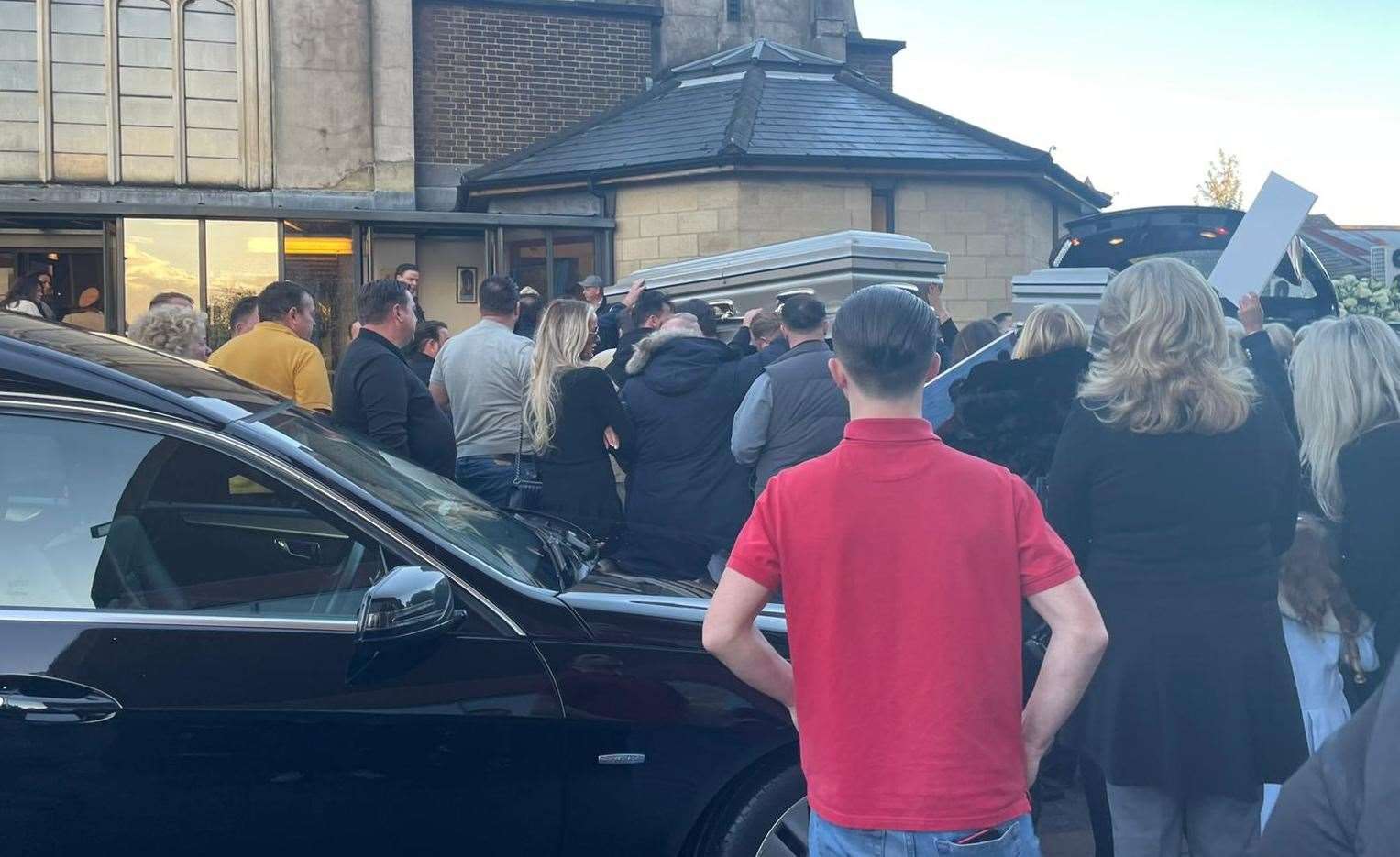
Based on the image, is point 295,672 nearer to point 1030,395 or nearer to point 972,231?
point 1030,395

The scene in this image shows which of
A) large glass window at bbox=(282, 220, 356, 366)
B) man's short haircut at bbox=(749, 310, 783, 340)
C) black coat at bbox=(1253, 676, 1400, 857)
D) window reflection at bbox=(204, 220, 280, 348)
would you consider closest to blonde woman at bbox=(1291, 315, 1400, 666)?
black coat at bbox=(1253, 676, 1400, 857)

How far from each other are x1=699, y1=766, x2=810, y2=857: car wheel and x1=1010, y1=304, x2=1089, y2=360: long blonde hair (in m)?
2.27

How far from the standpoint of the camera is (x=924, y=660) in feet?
7.30

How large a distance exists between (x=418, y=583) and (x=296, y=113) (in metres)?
17.5

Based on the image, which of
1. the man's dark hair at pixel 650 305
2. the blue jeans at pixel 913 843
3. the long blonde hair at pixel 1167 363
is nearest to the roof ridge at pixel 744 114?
the man's dark hair at pixel 650 305

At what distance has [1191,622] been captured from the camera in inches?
124

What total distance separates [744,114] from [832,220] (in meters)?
1.93

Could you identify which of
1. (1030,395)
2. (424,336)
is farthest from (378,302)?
(1030,395)

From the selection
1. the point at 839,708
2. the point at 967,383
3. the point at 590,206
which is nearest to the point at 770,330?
the point at 967,383

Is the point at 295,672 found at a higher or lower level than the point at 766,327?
lower

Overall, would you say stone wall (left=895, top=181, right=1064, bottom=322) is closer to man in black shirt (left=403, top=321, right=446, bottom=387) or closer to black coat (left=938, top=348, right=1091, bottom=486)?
man in black shirt (left=403, top=321, right=446, bottom=387)

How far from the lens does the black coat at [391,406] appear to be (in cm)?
585

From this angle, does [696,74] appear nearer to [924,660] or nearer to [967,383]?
[967,383]

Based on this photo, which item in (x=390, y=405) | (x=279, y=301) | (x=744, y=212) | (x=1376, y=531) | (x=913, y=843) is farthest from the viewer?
(x=744, y=212)
